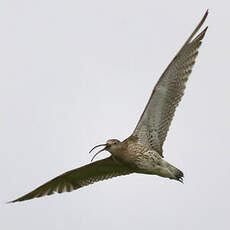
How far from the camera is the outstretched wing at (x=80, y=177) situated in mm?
20172

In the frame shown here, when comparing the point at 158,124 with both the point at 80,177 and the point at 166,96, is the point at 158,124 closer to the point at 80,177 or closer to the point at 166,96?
the point at 166,96

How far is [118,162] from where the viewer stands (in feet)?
63.9

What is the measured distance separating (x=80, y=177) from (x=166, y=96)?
3268 mm

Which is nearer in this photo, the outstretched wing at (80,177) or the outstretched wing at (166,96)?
the outstretched wing at (166,96)

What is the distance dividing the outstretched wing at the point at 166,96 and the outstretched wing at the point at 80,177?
1.39 metres

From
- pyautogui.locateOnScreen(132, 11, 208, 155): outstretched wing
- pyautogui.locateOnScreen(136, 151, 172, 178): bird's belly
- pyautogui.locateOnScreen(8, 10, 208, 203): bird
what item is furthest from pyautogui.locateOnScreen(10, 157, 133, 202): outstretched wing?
pyautogui.locateOnScreen(132, 11, 208, 155): outstretched wing

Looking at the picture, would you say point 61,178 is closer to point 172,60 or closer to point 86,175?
point 86,175

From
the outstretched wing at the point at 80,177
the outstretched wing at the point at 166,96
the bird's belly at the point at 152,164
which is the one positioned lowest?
the bird's belly at the point at 152,164

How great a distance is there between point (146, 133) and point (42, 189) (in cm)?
313

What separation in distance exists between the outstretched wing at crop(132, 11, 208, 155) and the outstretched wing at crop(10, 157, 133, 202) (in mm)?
1391

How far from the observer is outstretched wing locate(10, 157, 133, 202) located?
794 inches

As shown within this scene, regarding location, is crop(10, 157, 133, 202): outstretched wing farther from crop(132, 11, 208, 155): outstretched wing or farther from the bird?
crop(132, 11, 208, 155): outstretched wing

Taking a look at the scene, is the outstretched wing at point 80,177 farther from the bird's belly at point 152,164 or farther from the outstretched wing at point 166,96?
the outstretched wing at point 166,96

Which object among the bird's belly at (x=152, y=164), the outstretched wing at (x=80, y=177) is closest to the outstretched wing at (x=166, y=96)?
the bird's belly at (x=152, y=164)
